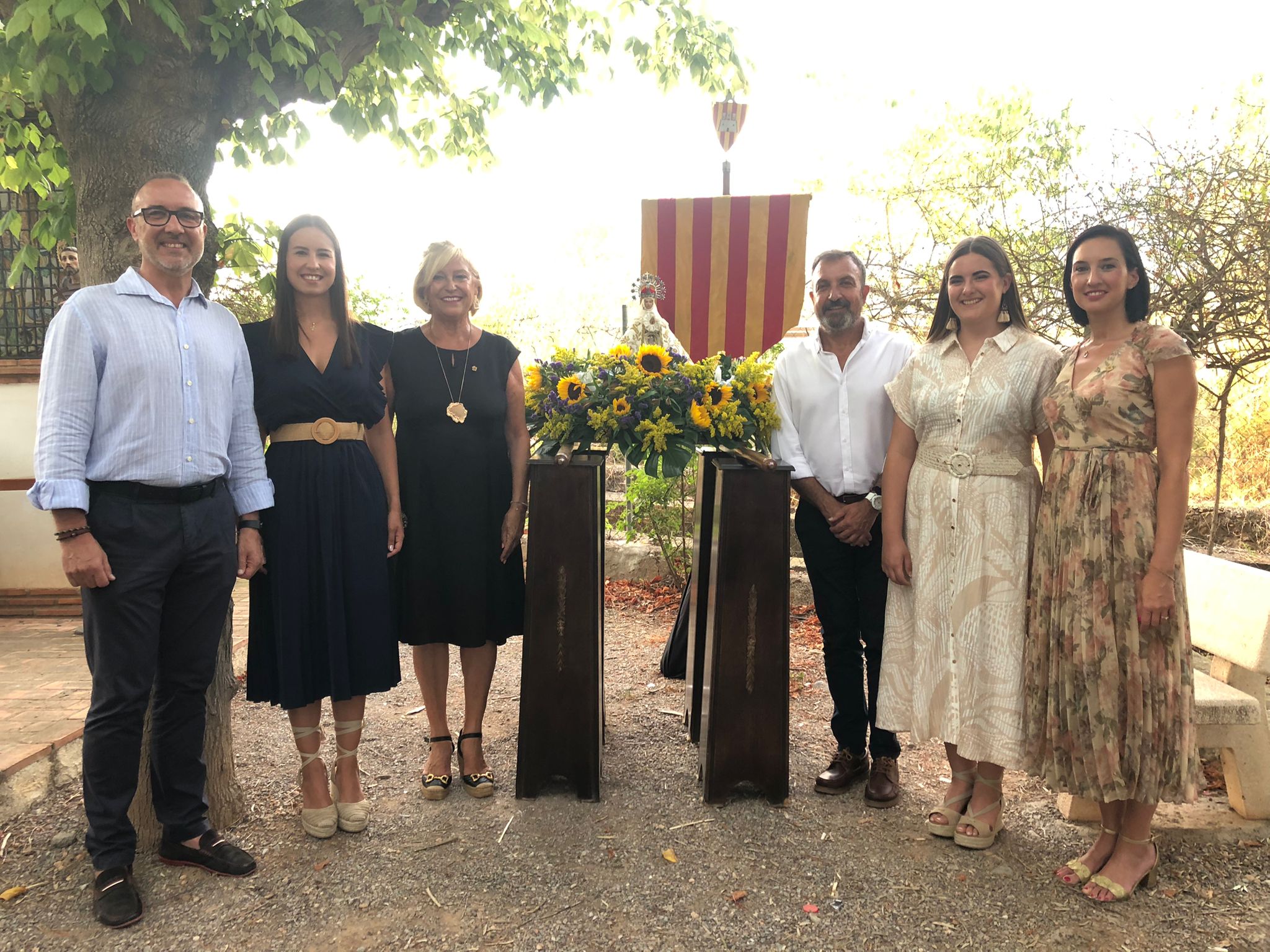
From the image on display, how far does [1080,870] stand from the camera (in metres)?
2.59

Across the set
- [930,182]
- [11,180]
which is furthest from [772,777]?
[930,182]

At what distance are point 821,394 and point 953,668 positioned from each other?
3.53 ft

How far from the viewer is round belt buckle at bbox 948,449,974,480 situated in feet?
8.90

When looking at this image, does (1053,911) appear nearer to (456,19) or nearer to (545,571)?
(545,571)

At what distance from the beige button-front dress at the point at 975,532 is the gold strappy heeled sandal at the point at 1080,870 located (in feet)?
1.09

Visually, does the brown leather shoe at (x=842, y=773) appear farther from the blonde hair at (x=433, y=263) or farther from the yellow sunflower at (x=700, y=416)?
the blonde hair at (x=433, y=263)

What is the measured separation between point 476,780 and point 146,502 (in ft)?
5.00

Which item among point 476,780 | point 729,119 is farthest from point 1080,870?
point 729,119

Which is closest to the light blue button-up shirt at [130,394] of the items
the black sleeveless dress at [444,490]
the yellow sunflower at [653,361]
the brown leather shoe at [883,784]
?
the black sleeveless dress at [444,490]

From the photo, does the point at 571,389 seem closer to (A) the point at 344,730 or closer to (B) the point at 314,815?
(A) the point at 344,730

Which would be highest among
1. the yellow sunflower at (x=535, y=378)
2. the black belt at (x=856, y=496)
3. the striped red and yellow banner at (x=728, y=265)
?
the striped red and yellow banner at (x=728, y=265)

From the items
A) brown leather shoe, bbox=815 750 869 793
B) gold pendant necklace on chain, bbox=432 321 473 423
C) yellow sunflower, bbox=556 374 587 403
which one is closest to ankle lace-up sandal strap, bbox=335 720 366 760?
gold pendant necklace on chain, bbox=432 321 473 423

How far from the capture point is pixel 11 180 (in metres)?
3.34

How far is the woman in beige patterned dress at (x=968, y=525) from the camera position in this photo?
8.81ft
